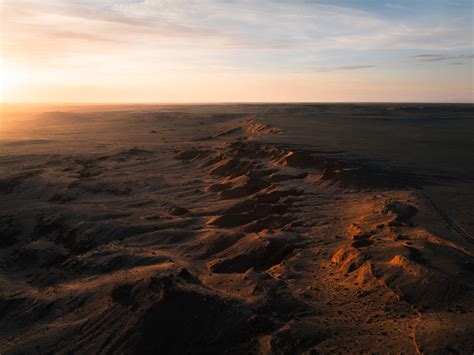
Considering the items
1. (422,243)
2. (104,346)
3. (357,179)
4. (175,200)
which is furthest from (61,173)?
(422,243)

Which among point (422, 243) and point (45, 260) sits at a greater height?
point (422, 243)

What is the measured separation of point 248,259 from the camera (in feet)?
40.3

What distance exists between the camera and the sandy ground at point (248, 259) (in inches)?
320

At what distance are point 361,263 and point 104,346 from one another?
646cm

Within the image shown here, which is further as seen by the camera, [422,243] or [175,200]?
[175,200]

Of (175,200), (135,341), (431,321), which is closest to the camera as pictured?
(431,321)

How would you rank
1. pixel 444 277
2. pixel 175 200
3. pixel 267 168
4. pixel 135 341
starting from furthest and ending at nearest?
pixel 267 168, pixel 175 200, pixel 444 277, pixel 135 341

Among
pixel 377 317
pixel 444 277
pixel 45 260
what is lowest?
pixel 45 260

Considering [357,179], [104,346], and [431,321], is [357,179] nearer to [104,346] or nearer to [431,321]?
[431,321]

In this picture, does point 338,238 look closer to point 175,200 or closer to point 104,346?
point 104,346

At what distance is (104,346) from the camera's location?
8391 mm

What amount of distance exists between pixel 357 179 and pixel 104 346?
44.5ft

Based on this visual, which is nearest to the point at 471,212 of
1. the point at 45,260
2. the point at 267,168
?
the point at 267,168

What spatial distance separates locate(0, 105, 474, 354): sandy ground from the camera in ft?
26.7
